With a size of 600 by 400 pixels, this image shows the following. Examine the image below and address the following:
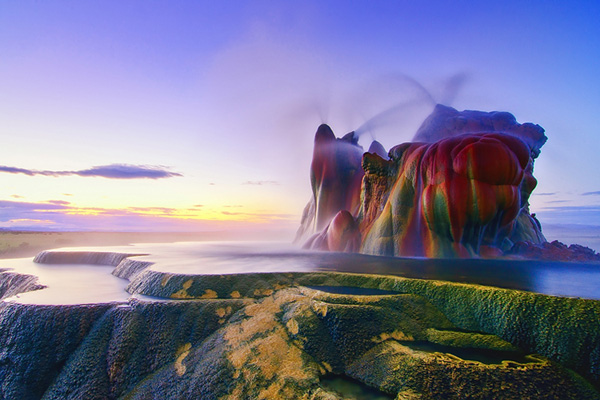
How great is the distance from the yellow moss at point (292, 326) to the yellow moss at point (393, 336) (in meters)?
1.37

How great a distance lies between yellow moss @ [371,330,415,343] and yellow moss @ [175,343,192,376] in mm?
3317

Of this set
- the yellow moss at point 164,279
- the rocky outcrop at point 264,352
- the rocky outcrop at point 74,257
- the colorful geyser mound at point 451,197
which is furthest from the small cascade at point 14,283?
the colorful geyser mound at point 451,197

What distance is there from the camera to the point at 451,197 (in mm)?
14656

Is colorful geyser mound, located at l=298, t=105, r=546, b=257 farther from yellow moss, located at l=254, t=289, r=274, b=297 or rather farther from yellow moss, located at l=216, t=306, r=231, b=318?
yellow moss, located at l=216, t=306, r=231, b=318

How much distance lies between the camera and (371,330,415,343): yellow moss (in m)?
5.68

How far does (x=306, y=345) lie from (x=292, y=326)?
0.50 meters

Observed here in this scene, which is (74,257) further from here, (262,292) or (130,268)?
(262,292)

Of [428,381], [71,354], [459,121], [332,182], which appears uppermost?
[459,121]

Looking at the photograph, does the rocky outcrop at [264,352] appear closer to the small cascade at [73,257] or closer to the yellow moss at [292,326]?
the yellow moss at [292,326]

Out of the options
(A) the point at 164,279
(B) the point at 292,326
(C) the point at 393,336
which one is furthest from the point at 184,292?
(C) the point at 393,336

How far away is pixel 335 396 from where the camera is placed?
452 centimetres

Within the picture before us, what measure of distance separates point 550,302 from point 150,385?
269 inches

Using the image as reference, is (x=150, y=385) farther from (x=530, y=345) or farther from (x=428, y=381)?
(x=530, y=345)

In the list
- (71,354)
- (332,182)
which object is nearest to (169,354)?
(71,354)
